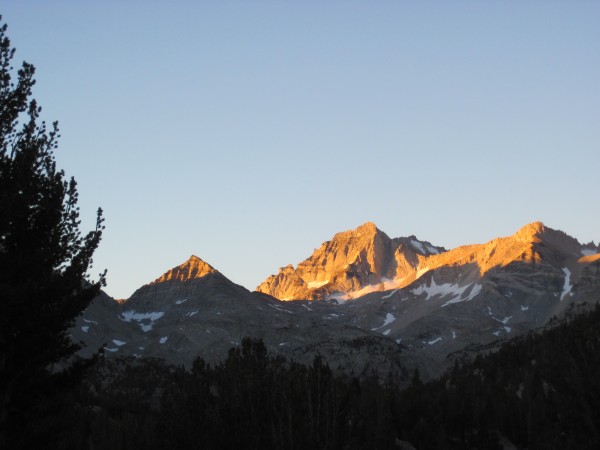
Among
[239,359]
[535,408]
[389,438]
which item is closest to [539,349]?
[535,408]

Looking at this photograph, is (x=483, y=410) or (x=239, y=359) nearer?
(x=239, y=359)

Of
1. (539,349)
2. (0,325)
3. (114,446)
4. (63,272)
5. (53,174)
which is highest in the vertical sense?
(539,349)

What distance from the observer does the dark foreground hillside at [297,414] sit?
97.6 ft

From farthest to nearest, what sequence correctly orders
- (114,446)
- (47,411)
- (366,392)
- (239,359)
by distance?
(366,392) < (114,446) < (239,359) < (47,411)

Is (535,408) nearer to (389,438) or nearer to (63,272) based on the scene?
(389,438)

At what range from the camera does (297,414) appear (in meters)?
30.6

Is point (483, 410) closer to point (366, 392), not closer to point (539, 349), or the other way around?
point (366, 392)

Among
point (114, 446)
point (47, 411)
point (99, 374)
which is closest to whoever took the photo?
point (47, 411)

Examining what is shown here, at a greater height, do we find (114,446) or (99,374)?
(99,374)

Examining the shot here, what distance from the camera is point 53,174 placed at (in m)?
29.2

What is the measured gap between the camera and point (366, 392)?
114 metres

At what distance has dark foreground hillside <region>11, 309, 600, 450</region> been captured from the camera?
29.7m

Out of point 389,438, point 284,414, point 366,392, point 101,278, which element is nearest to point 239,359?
point 284,414

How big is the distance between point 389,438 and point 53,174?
57704 mm
